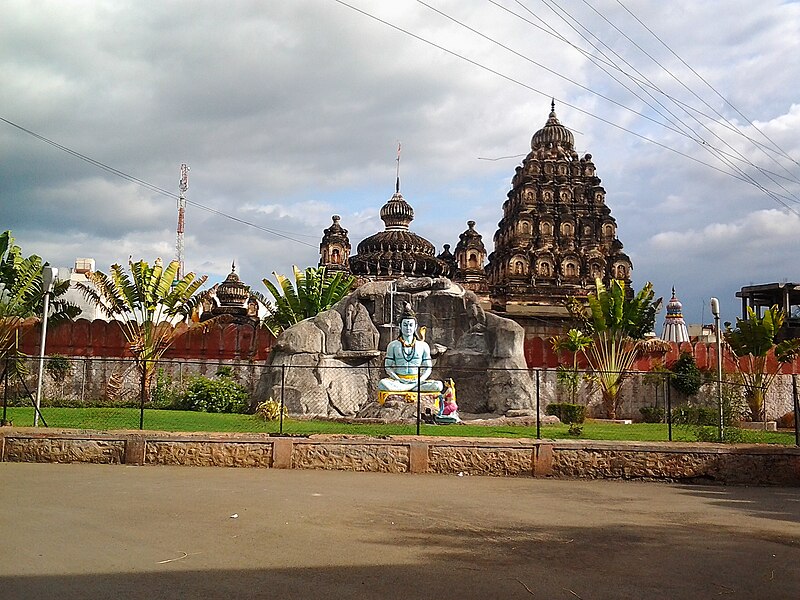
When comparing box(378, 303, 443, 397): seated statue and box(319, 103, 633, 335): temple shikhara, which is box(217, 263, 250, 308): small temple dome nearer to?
box(319, 103, 633, 335): temple shikhara

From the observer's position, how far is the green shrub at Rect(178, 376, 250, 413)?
842 inches

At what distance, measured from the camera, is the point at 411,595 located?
16.6 feet

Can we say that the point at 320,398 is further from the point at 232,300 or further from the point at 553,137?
the point at 553,137

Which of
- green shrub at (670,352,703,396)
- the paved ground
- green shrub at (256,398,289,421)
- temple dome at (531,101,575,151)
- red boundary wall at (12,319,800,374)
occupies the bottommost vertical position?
the paved ground

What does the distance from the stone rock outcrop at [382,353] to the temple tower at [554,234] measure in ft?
105

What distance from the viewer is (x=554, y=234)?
2275 inches

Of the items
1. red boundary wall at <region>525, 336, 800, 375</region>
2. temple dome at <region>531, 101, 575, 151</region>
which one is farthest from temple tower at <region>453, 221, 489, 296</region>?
red boundary wall at <region>525, 336, 800, 375</region>

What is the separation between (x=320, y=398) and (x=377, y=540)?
12.6m

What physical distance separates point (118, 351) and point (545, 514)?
22.3m

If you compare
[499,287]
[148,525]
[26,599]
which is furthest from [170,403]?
[499,287]

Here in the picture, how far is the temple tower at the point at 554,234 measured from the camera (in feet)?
182

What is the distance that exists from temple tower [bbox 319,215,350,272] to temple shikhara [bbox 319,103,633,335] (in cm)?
9

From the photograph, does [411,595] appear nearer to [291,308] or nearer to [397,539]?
[397,539]

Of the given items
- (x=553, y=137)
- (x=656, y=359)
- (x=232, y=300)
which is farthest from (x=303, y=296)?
(x=553, y=137)
